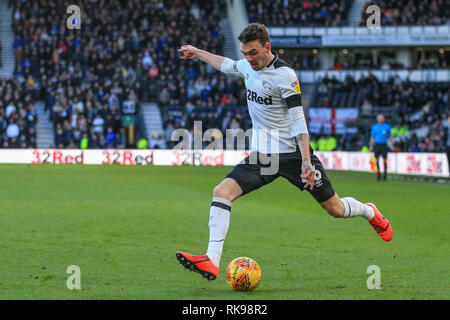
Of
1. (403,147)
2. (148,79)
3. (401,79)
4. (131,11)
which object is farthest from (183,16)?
(403,147)

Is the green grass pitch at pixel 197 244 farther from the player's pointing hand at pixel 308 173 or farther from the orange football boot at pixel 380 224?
the player's pointing hand at pixel 308 173

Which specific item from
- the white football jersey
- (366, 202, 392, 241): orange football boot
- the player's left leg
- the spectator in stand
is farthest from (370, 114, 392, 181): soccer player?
the spectator in stand

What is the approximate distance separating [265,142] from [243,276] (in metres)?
1.42

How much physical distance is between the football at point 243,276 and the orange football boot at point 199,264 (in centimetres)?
16

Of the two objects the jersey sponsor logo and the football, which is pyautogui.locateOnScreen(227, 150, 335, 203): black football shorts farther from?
the football

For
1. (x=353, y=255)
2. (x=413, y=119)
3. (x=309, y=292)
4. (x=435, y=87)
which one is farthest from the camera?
(x=435, y=87)

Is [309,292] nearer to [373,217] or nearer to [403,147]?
[373,217]

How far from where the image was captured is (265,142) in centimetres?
809

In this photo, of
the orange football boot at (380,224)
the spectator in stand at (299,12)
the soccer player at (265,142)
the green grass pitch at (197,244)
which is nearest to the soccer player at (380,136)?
the green grass pitch at (197,244)

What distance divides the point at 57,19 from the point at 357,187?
1120 inches

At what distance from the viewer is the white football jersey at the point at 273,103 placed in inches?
306

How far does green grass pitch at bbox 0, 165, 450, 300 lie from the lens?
7.47 metres

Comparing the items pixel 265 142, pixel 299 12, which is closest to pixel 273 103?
pixel 265 142

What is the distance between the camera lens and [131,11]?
159ft
